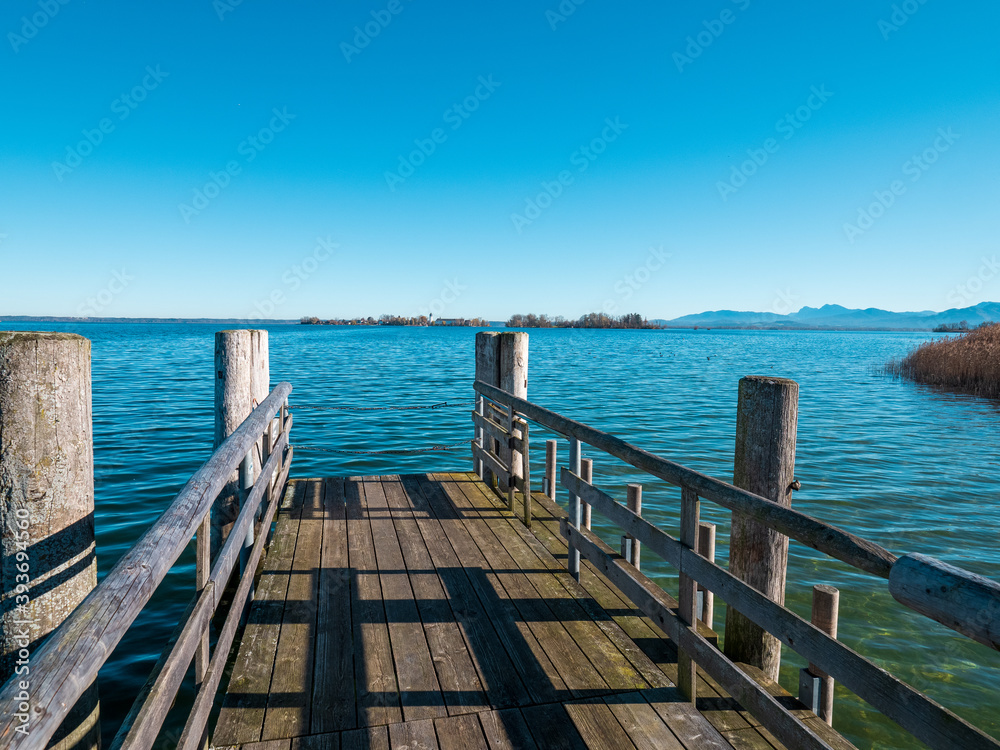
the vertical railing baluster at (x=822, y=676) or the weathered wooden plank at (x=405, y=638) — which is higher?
the vertical railing baluster at (x=822, y=676)

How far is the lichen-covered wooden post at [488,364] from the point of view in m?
7.21

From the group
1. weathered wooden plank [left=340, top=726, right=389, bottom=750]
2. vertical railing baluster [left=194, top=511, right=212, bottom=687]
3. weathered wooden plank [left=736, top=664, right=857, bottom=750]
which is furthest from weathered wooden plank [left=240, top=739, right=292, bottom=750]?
weathered wooden plank [left=736, top=664, right=857, bottom=750]

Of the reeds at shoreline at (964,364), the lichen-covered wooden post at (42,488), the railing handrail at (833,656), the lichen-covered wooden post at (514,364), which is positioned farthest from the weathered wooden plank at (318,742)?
the reeds at shoreline at (964,364)

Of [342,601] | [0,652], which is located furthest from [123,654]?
[0,652]

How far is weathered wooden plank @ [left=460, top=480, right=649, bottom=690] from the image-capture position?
3.41m

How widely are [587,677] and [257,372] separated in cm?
392

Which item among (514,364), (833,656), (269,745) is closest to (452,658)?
(269,745)

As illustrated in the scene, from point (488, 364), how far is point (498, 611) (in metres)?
3.63

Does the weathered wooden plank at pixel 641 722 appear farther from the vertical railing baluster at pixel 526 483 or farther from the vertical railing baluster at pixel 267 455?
the vertical railing baluster at pixel 267 455

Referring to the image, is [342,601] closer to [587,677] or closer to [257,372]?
[587,677]

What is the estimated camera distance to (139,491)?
9203 mm

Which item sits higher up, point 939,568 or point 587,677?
point 939,568

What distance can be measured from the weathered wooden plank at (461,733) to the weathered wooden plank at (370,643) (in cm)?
24

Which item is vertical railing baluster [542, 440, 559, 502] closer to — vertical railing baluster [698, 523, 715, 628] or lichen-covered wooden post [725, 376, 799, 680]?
vertical railing baluster [698, 523, 715, 628]
